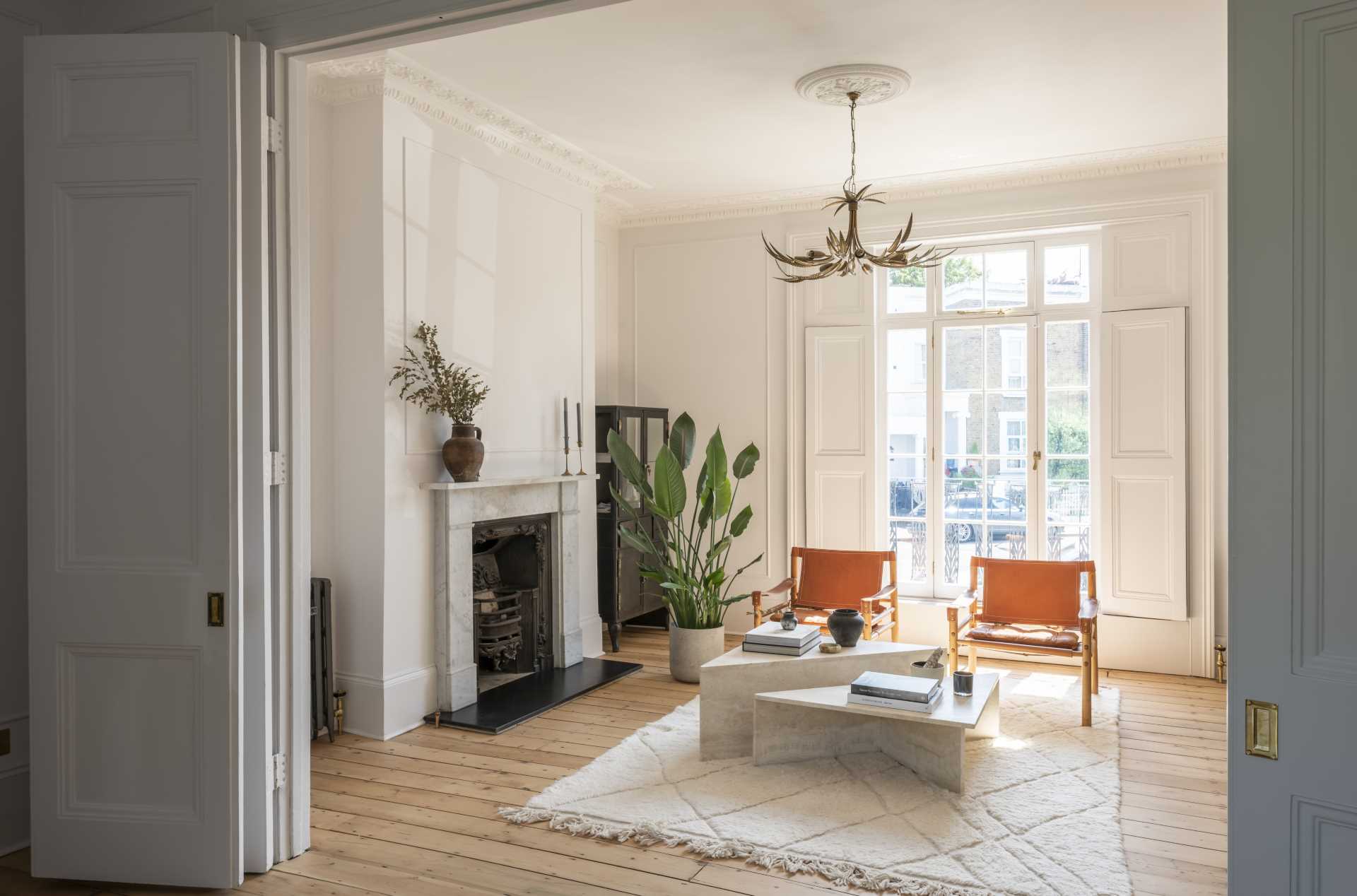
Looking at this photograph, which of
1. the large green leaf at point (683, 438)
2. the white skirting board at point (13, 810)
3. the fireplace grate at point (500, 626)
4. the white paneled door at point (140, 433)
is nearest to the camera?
the white paneled door at point (140, 433)

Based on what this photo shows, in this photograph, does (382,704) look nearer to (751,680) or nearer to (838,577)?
(751,680)

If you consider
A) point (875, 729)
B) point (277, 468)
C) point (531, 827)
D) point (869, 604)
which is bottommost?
point (531, 827)

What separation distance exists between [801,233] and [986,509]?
225 centimetres

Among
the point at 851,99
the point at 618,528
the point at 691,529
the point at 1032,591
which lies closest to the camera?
the point at 851,99

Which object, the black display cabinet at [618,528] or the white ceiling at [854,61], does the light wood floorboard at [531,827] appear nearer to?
the black display cabinet at [618,528]

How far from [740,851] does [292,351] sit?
217 cm

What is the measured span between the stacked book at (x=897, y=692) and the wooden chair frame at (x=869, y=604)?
1426 mm

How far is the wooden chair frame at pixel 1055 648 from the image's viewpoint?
14.6ft

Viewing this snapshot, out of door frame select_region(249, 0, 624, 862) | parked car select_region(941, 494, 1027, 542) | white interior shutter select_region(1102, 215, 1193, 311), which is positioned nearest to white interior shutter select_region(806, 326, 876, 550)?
parked car select_region(941, 494, 1027, 542)

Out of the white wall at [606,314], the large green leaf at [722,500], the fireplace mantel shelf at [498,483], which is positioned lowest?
the large green leaf at [722,500]

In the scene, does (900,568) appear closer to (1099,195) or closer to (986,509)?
(986,509)

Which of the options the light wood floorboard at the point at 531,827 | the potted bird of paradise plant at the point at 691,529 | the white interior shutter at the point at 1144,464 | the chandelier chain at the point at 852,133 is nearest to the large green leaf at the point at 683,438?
the potted bird of paradise plant at the point at 691,529

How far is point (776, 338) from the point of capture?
6539mm

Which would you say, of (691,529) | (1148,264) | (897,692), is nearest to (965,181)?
(1148,264)
